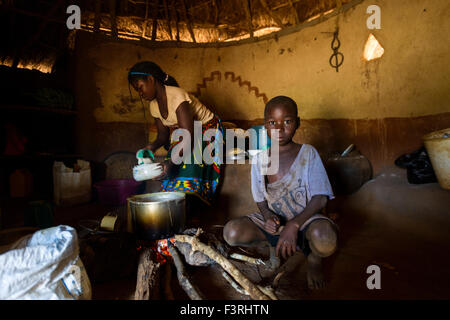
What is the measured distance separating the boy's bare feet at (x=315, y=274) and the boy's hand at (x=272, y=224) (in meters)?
0.22

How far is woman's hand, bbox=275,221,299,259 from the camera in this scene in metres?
1.18

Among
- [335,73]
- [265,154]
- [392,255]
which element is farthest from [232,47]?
[392,255]

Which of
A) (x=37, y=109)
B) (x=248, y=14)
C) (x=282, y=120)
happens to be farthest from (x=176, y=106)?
(x=248, y=14)

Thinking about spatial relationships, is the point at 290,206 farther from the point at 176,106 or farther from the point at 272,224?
the point at 176,106

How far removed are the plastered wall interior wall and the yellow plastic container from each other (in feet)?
1.84

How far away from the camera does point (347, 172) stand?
7.82 feet

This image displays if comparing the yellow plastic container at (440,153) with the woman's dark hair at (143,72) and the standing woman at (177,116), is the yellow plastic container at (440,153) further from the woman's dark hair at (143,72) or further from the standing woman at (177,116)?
the woman's dark hair at (143,72)

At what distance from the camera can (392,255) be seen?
156cm

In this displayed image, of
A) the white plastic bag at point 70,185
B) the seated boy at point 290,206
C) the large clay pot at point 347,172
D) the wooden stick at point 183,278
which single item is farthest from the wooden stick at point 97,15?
the large clay pot at point 347,172

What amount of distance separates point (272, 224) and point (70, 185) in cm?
263

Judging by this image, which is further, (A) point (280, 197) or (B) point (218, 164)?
(B) point (218, 164)
